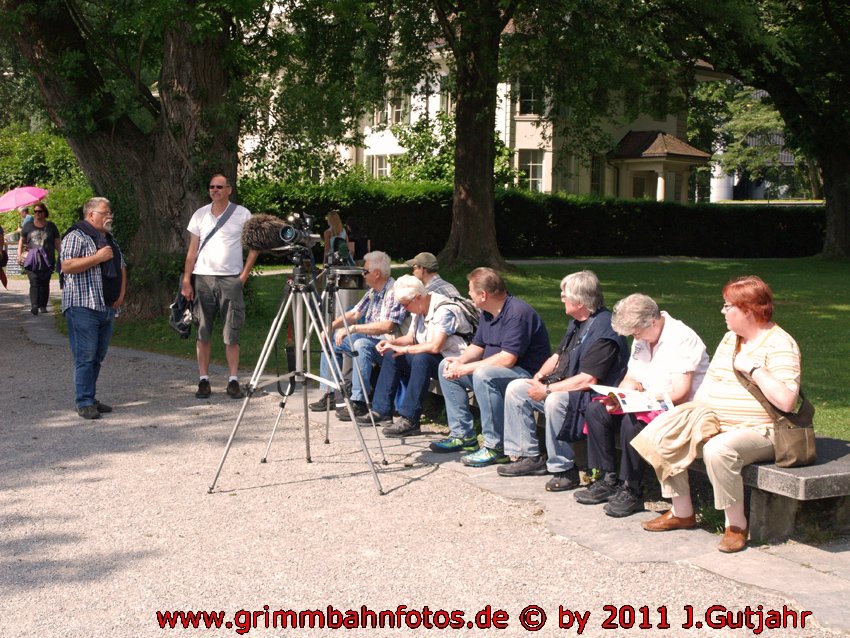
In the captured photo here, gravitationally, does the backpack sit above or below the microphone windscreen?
below

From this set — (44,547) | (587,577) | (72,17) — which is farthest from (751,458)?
(72,17)

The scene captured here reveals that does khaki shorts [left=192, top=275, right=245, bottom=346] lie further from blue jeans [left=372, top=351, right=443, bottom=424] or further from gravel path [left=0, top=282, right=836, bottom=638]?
blue jeans [left=372, top=351, right=443, bottom=424]

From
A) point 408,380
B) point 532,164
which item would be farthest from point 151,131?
point 532,164

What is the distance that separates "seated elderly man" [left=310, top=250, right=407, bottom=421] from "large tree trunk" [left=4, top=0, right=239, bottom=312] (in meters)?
5.41

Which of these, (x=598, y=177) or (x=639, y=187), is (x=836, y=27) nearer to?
(x=598, y=177)

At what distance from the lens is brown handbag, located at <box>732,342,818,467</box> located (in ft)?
17.1

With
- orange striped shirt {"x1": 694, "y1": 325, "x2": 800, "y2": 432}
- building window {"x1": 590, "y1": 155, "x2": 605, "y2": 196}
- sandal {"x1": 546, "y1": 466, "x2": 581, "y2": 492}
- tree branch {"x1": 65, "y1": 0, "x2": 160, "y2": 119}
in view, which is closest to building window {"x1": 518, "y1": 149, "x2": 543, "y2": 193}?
building window {"x1": 590, "y1": 155, "x2": 605, "y2": 196}

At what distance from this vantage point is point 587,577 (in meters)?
4.95

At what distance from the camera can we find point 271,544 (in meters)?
5.48

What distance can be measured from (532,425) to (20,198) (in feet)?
57.7

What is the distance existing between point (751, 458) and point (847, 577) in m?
0.72

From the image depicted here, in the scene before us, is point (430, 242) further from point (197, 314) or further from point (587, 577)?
point (587, 577)

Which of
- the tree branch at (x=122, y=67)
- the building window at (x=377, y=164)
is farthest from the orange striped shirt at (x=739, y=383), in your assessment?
the building window at (x=377, y=164)

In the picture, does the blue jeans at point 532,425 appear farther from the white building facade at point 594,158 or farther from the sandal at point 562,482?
the white building facade at point 594,158
